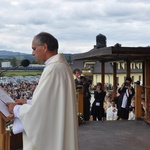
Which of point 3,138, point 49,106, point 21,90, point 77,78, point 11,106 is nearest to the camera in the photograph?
point 49,106

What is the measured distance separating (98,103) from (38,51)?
7.24 metres

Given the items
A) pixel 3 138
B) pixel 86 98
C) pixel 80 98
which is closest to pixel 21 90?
pixel 86 98

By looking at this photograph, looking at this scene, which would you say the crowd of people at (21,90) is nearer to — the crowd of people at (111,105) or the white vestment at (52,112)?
the crowd of people at (111,105)

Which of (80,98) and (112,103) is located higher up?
(80,98)

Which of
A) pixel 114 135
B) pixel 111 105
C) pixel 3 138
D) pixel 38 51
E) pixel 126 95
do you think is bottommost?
pixel 114 135

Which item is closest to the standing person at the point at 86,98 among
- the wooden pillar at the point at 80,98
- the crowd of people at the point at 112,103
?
the crowd of people at the point at 112,103

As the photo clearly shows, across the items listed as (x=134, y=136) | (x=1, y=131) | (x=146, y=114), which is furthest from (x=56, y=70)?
(x=146, y=114)

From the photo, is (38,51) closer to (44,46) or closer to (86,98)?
(44,46)

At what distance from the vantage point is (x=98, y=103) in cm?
1053

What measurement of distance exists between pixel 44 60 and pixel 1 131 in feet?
3.52

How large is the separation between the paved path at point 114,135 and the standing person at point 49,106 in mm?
3897

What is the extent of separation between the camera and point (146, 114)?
34.0 ft

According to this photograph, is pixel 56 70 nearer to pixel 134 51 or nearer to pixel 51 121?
pixel 51 121

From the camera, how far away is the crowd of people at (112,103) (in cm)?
1018
